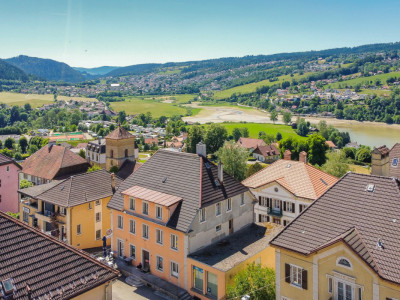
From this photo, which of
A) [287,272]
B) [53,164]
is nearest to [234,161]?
[53,164]

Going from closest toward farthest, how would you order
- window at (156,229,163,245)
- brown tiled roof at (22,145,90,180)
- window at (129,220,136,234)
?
1. window at (156,229,163,245)
2. window at (129,220,136,234)
3. brown tiled roof at (22,145,90,180)

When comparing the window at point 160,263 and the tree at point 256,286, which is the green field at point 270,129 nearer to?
the window at point 160,263

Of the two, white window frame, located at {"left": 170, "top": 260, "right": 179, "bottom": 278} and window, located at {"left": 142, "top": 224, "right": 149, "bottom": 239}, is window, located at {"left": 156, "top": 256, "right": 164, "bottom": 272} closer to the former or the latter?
white window frame, located at {"left": 170, "top": 260, "right": 179, "bottom": 278}

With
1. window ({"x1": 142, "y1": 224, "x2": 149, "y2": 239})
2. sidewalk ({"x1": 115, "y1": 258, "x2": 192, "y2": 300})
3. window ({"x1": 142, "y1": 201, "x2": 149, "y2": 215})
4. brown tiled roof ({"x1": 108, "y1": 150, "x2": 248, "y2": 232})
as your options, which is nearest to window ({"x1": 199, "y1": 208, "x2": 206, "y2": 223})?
brown tiled roof ({"x1": 108, "y1": 150, "x2": 248, "y2": 232})

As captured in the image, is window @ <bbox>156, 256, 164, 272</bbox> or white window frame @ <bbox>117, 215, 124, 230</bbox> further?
white window frame @ <bbox>117, 215, 124, 230</bbox>

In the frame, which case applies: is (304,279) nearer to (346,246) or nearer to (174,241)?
(346,246)

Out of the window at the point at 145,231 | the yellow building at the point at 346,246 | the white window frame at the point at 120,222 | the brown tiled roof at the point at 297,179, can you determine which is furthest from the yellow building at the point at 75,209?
the yellow building at the point at 346,246

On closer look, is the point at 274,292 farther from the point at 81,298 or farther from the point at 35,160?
the point at 35,160
